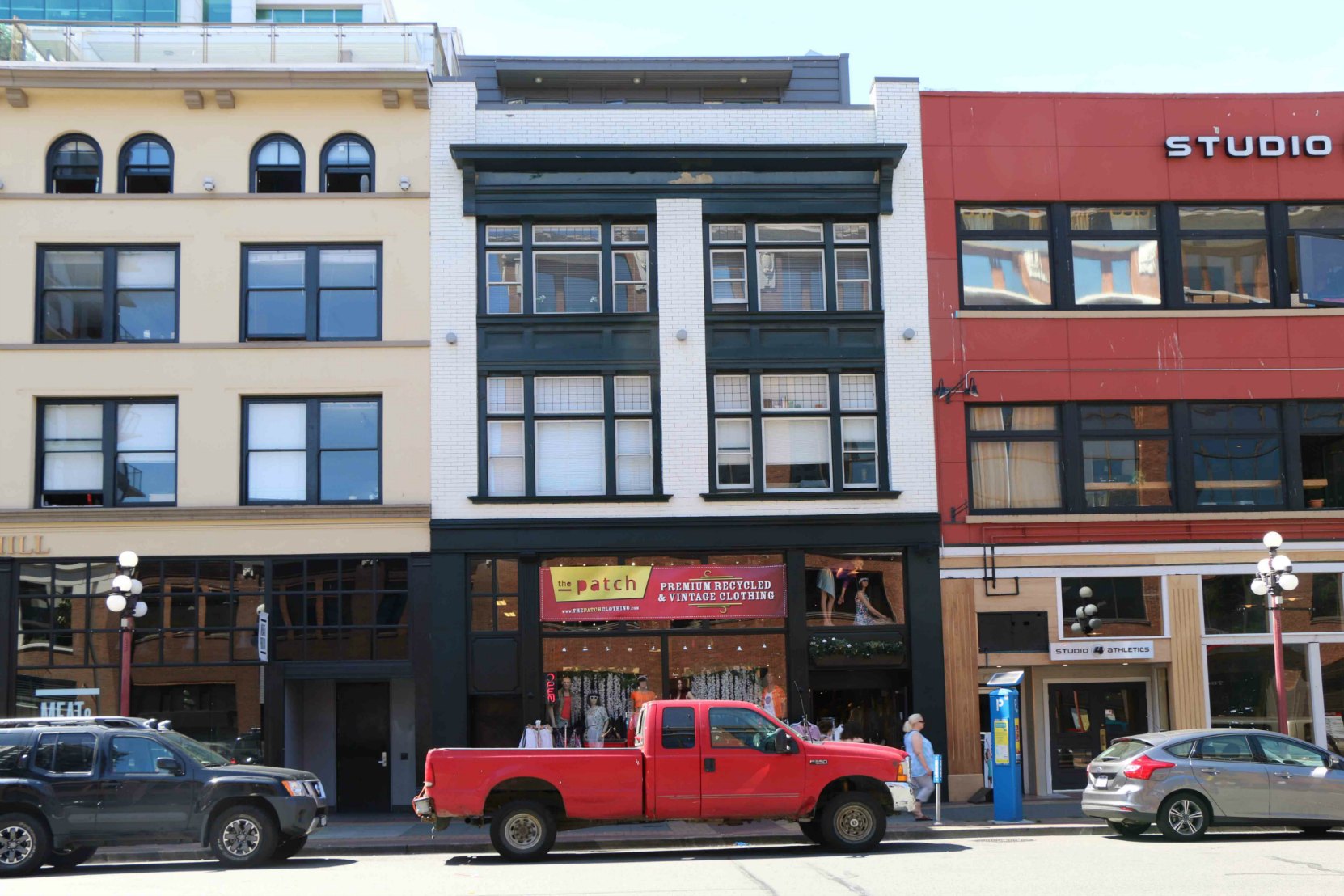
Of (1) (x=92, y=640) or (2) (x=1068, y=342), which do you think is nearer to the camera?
(1) (x=92, y=640)

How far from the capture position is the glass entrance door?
2436 cm

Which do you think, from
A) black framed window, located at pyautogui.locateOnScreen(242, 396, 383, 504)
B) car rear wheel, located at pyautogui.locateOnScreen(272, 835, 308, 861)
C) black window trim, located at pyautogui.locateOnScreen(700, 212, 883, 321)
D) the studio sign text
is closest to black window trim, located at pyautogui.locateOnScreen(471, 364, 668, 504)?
black framed window, located at pyautogui.locateOnScreen(242, 396, 383, 504)

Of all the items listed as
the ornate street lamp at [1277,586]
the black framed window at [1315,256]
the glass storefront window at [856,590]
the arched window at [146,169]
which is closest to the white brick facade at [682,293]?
the glass storefront window at [856,590]

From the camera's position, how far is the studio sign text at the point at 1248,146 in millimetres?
25500

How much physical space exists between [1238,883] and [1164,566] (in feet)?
39.9

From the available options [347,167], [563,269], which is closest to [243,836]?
[563,269]

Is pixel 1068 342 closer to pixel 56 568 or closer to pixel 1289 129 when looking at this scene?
Result: pixel 1289 129

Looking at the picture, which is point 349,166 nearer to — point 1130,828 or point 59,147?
point 59,147

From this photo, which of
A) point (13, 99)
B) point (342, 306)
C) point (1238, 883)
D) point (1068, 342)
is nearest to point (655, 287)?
point (342, 306)

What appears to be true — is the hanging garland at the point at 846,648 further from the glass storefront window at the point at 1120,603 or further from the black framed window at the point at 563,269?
the black framed window at the point at 563,269

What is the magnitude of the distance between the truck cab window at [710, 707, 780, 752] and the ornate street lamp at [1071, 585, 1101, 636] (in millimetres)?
9024

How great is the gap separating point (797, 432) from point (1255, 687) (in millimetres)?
9083

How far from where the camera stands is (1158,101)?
84.5 ft

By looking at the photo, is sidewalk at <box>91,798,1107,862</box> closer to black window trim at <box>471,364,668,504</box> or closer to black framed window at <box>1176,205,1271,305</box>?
black window trim at <box>471,364,668,504</box>
